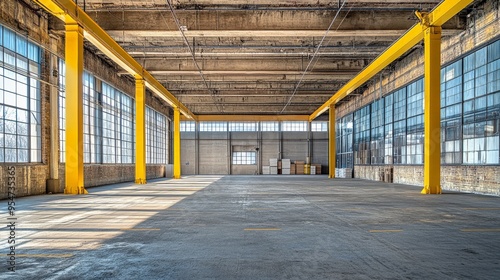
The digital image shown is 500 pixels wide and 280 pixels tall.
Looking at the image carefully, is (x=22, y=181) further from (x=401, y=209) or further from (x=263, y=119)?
(x=263, y=119)

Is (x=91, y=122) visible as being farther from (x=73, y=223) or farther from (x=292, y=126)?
(x=292, y=126)

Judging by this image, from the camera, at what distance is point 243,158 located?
43.9 m

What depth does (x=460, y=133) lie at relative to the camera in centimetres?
1612

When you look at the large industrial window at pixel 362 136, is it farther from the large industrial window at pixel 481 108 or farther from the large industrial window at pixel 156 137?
the large industrial window at pixel 156 137

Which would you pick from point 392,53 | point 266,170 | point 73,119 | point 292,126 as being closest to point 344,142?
point 292,126

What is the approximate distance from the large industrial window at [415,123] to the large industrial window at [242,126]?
2364 cm

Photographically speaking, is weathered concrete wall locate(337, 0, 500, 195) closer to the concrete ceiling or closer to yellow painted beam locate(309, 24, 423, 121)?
the concrete ceiling

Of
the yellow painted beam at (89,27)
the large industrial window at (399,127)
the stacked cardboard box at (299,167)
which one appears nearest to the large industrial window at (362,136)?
the large industrial window at (399,127)

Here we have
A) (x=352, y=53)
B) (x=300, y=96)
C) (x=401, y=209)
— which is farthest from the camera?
(x=300, y=96)

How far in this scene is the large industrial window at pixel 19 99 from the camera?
1294 centimetres

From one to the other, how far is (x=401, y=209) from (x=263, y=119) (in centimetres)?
3180

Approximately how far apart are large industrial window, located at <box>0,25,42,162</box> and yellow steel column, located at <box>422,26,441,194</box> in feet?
50.6

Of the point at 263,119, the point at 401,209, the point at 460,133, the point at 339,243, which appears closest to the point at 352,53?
the point at 460,133

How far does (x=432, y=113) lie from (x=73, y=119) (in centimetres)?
1412
